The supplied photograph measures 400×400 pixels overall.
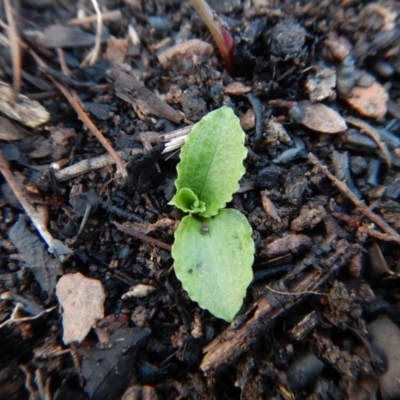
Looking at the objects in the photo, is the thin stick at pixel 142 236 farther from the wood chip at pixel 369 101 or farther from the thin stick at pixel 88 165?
the wood chip at pixel 369 101

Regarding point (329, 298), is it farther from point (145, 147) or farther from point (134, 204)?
point (145, 147)

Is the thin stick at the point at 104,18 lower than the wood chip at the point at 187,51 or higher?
higher

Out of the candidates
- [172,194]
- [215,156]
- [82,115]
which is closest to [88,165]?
[82,115]

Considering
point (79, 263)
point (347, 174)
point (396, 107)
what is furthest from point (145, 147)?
point (396, 107)

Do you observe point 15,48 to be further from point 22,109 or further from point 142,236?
point 142,236

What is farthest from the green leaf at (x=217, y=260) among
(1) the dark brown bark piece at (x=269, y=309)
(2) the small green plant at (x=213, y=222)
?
(1) the dark brown bark piece at (x=269, y=309)

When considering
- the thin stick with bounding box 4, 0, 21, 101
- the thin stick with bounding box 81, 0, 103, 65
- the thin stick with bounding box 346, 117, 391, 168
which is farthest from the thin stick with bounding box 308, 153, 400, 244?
the thin stick with bounding box 4, 0, 21, 101

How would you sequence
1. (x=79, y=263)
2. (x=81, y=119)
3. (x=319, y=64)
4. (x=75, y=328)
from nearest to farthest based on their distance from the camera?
(x=75, y=328) < (x=79, y=263) < (x=81, y=119) < (x=319, y=64)
